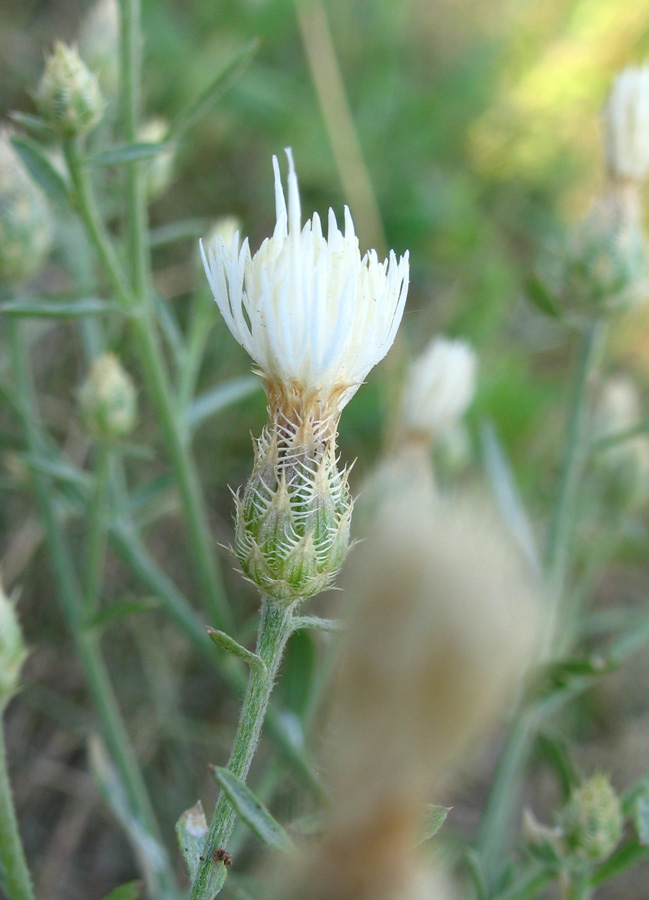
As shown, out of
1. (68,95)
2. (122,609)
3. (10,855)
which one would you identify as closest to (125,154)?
(68,95)

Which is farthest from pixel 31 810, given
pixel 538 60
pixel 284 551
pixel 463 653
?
pixel 538 60

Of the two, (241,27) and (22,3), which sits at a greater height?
(22,3)

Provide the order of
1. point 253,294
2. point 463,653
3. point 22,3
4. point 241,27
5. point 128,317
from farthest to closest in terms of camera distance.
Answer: point 22,3 < point 241,27 < point 128,317 < point 253,294 < point 463,653

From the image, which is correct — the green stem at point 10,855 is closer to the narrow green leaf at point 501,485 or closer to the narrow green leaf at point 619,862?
the narrow green leaf at point 619,862

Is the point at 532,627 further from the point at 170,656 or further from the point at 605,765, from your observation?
Answer: the point at 605,765

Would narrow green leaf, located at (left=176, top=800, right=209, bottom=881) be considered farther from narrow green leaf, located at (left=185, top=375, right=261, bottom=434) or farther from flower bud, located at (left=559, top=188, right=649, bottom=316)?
flower bud, located at (left=559, top=188, right=649, bottom=316)

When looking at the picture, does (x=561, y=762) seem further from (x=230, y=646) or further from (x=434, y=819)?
(x=230, y=646)

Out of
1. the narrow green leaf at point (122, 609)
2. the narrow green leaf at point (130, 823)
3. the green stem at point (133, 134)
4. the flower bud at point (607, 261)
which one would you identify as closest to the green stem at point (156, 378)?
the green stem at point (133, 134)
